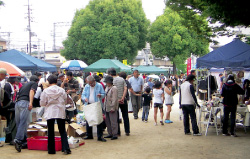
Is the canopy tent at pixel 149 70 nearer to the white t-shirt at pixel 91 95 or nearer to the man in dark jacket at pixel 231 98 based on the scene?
the man in dark jacket at pixel 231 98

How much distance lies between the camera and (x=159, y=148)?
872 centimetres

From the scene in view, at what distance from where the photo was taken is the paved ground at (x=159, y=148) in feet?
25.7

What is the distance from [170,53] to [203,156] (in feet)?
137

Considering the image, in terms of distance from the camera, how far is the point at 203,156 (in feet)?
25.5

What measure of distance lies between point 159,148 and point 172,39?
40.8 metres

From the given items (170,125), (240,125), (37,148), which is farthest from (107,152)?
(240,125)

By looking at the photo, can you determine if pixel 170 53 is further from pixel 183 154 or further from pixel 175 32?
pixel 183 154

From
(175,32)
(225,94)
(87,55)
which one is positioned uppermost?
(175,32)

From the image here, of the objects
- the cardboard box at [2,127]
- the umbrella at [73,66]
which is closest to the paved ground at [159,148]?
the cardboard box at [2,127]

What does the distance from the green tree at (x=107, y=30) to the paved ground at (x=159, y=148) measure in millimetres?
33610

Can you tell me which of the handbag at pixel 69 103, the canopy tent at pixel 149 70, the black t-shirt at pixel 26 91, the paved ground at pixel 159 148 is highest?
the canopy tent at pixel 149 70

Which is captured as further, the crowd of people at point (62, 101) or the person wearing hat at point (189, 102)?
the person wearing hat at point (189, 102)

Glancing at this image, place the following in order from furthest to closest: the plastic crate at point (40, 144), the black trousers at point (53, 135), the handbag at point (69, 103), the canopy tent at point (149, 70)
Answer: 1. the canopy tent at point (149, 70)
2. the handbag at point (69, 103)
3. the plastic crate at point (40, 144)
4. the black trousers at point (53, 135)

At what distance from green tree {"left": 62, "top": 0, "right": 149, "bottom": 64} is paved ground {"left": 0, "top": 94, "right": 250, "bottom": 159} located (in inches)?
1323
